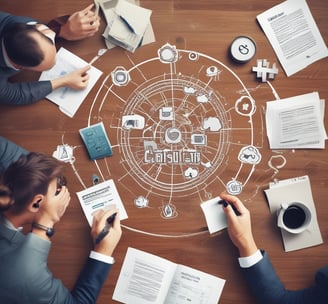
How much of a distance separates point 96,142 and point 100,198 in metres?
0.19

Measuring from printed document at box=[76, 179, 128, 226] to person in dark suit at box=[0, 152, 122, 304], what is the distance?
0.23ft

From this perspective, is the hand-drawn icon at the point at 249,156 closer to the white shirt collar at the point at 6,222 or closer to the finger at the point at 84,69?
the finger at the point at 84,69

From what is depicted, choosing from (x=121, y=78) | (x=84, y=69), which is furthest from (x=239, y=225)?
(x=84, y=69)

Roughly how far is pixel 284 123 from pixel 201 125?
29 cm

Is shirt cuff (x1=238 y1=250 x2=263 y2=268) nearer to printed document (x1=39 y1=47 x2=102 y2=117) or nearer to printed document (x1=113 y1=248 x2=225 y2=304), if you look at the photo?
printed document (x1=113 y1=248 x2=225 y2=304)

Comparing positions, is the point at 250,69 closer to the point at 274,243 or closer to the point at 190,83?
the point at 190,83

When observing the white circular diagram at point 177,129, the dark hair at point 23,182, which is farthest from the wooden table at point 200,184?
the dark hair at point 23,182

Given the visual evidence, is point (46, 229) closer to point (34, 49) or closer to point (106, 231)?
point (106, 231)

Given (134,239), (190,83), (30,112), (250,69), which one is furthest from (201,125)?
(30,112)

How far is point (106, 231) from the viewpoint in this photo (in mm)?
1440

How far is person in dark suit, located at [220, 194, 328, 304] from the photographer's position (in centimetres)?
141

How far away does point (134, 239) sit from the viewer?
148 centimetres

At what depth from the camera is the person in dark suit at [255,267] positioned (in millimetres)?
1407

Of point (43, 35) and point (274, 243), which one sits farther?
point (274, 243)
